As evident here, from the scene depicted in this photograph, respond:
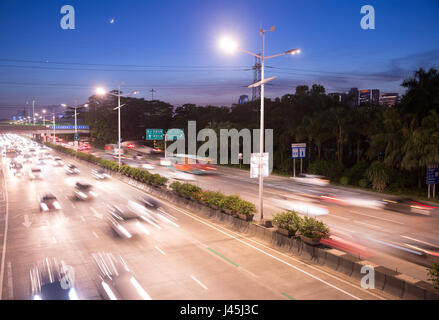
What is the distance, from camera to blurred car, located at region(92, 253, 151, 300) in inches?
397

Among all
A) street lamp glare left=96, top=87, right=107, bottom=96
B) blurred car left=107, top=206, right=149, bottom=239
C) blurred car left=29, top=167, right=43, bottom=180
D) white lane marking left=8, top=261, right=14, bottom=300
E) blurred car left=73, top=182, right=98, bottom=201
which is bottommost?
blurred car left=107, top=206, right=149, bottom=239

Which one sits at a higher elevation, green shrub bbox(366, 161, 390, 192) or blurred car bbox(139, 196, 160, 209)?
green shrub bbox(366, 161, 390, 192)

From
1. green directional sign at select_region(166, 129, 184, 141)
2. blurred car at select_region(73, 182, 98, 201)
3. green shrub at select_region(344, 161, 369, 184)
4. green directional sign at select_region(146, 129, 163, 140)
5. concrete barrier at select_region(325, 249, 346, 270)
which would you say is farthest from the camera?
green directional sign at select_region(166, 129, 184, 141)

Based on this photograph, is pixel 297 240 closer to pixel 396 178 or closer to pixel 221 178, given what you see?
pixel 396 178

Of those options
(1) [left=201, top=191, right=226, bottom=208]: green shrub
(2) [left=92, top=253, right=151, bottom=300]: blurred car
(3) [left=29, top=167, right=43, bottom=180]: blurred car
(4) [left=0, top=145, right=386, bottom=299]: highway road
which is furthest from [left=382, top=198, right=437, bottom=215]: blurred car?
(3) [left=29, top=167, right=43, bottom=180]: blurred car

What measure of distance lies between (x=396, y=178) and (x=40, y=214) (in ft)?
98.6

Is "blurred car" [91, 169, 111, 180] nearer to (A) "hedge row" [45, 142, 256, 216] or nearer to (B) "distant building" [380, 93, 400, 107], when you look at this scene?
(A) "hedge row" [45, 142, 256, 216]

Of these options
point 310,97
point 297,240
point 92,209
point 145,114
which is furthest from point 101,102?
point 297,240

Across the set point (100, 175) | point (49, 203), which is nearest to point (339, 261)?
point (49, 203)

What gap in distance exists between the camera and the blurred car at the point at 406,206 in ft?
78.4

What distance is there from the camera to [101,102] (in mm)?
118188

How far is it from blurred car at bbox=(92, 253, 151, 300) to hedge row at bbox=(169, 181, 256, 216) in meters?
6.94

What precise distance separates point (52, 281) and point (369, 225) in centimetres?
1619

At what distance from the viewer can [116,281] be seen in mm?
11102
